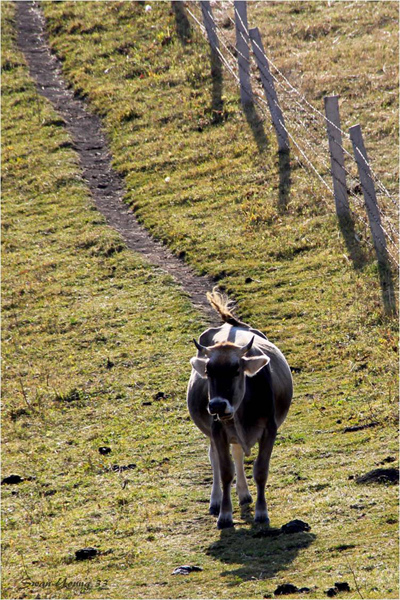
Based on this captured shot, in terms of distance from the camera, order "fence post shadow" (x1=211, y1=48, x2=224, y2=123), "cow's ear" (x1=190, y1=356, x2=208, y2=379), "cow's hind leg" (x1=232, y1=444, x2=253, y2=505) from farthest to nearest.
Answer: "fence post shadow" (x1=211, y1=48, x2=224, y2=123) < "cow's hind leg" (x1=232, y1=444, x2=253, y2=505) < "cow's ear" (x1=190, y1=356, x2=208, y2=379)

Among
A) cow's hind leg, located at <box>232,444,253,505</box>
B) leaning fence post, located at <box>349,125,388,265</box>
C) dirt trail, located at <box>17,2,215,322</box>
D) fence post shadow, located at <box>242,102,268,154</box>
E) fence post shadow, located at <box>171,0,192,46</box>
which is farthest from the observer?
fence post shadow, located at <box>171,0,192,46</box>

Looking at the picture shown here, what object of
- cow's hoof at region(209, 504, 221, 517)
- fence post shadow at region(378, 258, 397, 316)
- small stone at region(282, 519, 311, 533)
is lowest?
cow's hoof at region(209, 504, 221, 517)

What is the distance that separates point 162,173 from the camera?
2864 cm

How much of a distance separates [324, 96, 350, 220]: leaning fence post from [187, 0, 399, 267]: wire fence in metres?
0.04

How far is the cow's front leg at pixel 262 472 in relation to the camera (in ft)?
36.3

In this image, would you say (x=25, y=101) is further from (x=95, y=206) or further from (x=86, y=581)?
(x=86, y=581)

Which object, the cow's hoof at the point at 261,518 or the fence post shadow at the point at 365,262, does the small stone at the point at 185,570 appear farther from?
the fence post shadow at the point at 365,262

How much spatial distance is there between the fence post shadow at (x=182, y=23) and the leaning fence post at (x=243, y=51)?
7465 mm

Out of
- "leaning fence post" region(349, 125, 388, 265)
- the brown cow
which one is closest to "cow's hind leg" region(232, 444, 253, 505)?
the brown cow

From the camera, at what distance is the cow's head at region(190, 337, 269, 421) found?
1031 cm

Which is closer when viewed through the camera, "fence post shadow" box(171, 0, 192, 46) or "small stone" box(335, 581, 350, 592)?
"small stone" box(335, 581, 350, 592)

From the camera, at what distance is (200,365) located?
10.9 m

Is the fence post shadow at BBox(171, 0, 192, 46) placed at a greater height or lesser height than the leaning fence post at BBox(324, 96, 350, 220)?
greater

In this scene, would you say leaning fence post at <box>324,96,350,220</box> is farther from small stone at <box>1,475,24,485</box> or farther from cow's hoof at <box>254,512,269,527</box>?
cow's hoof at <box>254,512,269,527</box>
